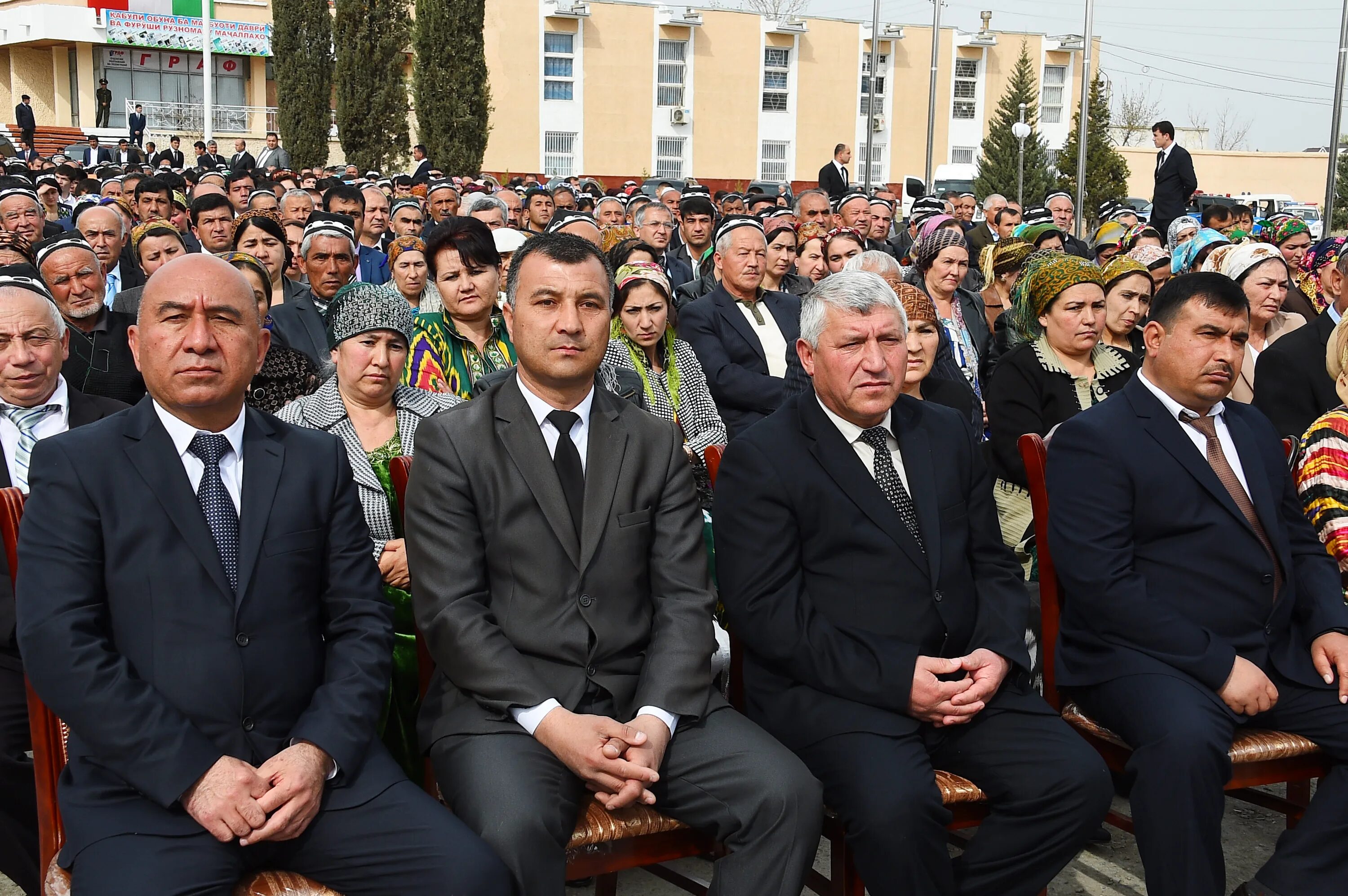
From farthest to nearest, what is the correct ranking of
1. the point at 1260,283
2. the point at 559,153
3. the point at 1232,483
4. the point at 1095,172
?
the point at 559,153 < the point at 1095,172 < the point at 1260,283 < the point at 1232,483

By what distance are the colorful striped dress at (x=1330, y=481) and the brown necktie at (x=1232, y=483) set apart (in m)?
0.29

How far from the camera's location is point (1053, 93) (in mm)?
50594

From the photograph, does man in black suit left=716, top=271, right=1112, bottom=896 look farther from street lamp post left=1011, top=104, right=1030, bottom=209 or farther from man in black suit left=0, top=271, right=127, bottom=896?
street lamp post left=1011, top=104, right=1030, bottom=209

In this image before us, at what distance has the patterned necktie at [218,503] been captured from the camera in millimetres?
2393

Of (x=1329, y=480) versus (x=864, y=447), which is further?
(x=1329, y=480)

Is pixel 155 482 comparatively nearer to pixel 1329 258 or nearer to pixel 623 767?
pixel 623 767

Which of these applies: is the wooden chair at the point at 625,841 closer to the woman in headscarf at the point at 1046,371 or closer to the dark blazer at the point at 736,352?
the woman in headscarf at the point at 1046,371

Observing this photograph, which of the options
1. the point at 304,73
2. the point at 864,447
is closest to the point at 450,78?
the point at 304,73

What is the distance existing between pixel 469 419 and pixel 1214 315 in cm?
191

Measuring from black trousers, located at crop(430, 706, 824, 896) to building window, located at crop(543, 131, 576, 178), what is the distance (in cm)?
4178

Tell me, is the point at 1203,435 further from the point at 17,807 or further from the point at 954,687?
the point at 17,807

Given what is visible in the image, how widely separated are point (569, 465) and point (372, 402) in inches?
41.5

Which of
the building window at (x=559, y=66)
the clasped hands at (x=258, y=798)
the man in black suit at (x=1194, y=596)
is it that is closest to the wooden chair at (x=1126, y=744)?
the man in black suit at (x=1194, y=596)

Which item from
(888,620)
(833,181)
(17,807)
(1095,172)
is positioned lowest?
(17,807)
